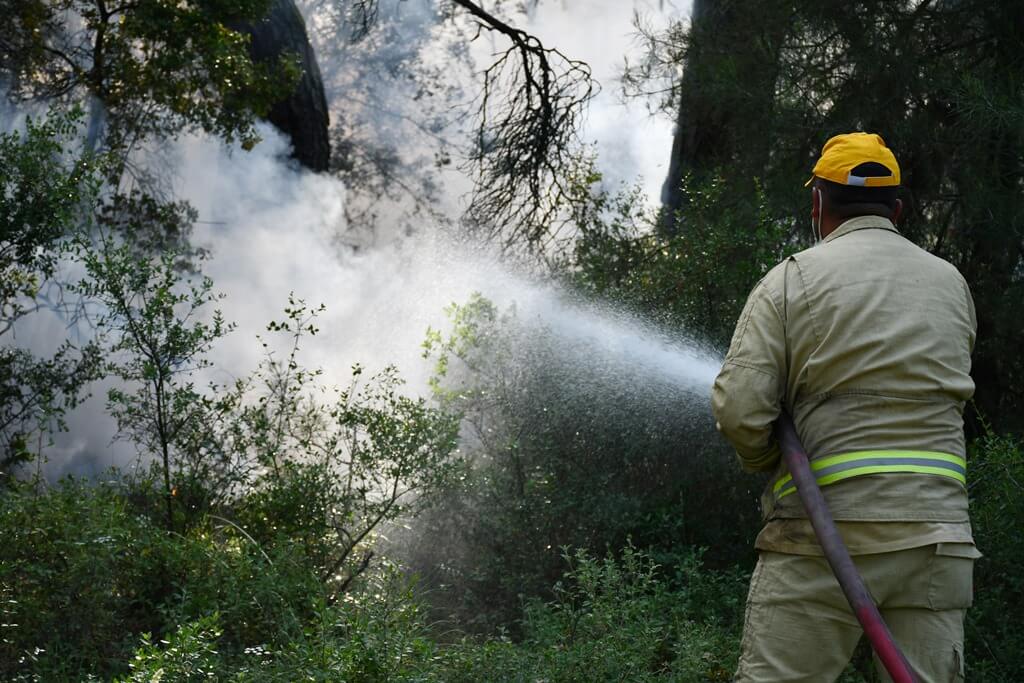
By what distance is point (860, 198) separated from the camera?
113 inches

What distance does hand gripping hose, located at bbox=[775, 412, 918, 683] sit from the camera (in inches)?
94.0

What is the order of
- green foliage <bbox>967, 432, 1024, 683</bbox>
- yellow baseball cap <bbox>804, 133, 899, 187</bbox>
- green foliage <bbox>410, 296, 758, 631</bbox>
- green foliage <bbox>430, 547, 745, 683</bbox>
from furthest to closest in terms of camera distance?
green foliage <bbox>410, 296, 758, 631</bbox> < green foliage <bbox>967, 432, 1024, 683</bbox> < green foliage <bbox>430, 547, 745, 683</bbox> < yellow baseball cap <bbox>804, 133, 899, 187</bbox>

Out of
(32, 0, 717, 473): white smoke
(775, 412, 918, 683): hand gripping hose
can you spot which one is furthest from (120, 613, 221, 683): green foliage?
(32, 0, 717, 473): white smoke

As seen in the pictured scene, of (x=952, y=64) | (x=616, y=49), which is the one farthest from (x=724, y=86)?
(x=616, y=49)

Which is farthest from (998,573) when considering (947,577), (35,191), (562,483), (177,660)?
(35,191)

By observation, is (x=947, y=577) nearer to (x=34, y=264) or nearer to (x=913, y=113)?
(x=913, y=113)

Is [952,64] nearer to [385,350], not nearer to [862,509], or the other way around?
[862,509]

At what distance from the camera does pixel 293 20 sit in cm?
1052

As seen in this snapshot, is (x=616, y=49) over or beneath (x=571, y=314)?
over

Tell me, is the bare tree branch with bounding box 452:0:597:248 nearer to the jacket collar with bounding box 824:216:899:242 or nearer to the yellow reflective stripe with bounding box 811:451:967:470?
the jacket collar with bounding box 824:216:899:242

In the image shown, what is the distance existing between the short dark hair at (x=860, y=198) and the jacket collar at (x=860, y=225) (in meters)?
0.02

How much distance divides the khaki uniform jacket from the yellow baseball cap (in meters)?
0.17

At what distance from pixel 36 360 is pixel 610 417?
11.9 feet

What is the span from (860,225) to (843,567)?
922 millimetres
